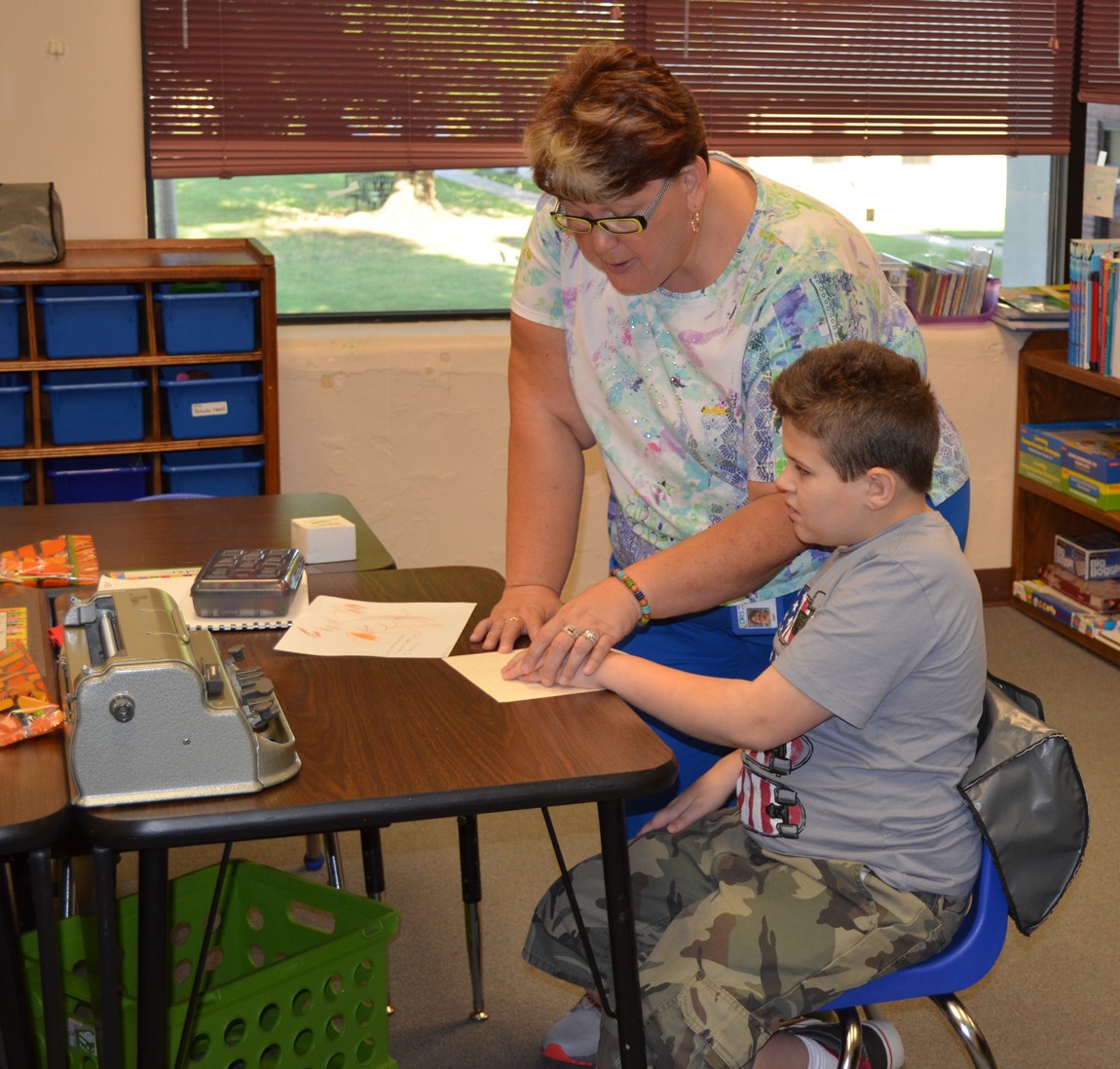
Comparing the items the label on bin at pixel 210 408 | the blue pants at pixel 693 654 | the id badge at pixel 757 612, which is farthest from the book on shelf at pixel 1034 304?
the id badge at pixel 757 612

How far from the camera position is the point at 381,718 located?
4.94 feet

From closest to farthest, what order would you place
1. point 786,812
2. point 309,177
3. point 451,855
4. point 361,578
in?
point 786,812
point 361,578
point 451,855
point 309,177

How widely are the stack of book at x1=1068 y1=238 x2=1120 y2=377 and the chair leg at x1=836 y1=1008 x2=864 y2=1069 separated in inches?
102

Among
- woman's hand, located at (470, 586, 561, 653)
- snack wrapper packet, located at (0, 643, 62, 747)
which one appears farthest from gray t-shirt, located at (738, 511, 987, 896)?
snack wrapper packet, located at (0, 643, 62, 747)

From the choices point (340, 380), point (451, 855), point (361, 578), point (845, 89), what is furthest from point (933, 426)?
point (845, 89)

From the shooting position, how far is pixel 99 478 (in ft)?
11.0

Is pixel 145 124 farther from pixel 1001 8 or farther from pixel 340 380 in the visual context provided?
pixel 1001 8

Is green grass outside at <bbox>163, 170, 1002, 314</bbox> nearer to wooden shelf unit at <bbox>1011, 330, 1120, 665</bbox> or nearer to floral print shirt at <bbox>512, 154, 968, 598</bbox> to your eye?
wooden shelf unit at <bbox>1011, 330, 1120, 665</bbox>

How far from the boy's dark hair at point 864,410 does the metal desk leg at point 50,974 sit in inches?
34.5

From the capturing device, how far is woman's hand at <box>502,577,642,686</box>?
160 cm

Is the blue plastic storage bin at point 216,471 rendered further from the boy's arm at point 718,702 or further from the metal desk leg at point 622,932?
the metal desk leg at point 622,932

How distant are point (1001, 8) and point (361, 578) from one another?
2995mm

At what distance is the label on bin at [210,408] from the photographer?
334 centimetres

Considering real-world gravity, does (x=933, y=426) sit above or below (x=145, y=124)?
below
